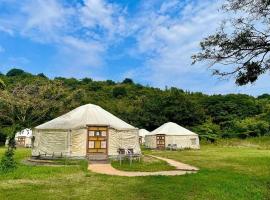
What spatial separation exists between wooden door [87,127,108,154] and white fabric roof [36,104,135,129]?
41 centimetres

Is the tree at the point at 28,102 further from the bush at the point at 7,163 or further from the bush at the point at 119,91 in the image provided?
the bush at the point at 119,91

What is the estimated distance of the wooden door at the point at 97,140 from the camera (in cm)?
2239

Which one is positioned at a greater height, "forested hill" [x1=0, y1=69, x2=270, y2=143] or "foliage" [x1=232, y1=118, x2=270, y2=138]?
"forested hill" [x1=0, y1=69, x2=270, y2=143]

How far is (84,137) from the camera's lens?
878 inches

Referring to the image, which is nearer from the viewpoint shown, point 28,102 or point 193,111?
point 28,102

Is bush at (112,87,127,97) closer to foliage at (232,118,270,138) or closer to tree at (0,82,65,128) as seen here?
foliage at (232,118,270,138)

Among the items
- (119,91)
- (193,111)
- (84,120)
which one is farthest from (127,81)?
(84,120)

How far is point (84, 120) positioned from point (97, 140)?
1.46 metres

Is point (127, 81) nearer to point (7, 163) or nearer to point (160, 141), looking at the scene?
point (160, 141)

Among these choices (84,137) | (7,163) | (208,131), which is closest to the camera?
(7,163)

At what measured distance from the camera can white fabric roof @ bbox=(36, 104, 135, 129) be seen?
2277 centimetres

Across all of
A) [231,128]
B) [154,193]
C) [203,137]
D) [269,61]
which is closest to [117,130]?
[154,193]

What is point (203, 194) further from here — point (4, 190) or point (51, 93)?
point (51, 93)

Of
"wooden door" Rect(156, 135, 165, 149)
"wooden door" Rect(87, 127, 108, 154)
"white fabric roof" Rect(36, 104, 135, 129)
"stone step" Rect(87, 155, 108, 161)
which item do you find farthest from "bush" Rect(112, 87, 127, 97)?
"stone step" Rect(87, 155, 108, 161)
